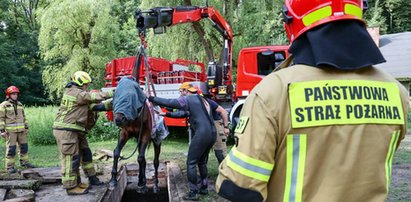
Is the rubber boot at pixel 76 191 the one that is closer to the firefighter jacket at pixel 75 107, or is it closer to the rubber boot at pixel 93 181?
the rubber boot at pixel 93 181

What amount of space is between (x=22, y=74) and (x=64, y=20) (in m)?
11.7

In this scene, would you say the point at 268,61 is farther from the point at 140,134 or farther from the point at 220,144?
the point at 140,134

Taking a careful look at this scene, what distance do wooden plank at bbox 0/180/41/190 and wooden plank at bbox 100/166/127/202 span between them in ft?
4.57

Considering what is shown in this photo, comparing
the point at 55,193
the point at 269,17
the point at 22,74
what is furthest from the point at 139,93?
the point at 22,74

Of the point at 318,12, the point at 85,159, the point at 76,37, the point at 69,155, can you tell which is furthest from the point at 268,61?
the point at 76,37

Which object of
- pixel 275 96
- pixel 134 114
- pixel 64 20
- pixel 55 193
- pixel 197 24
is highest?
pixel 64 20

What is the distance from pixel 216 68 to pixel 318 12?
907 centimetres

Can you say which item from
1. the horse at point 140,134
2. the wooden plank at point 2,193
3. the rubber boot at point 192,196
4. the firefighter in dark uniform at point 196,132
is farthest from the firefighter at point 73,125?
the rubber boot at point 192,196

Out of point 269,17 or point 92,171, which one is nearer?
point 92,171

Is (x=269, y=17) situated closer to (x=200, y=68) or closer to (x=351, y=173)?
(x=200, y=68)

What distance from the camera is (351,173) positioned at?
1401 mm

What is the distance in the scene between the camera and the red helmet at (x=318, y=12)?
147cm

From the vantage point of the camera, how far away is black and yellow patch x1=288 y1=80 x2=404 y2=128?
54.4 inches

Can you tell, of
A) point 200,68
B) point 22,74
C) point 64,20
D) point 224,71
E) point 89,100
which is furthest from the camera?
point 22,74
